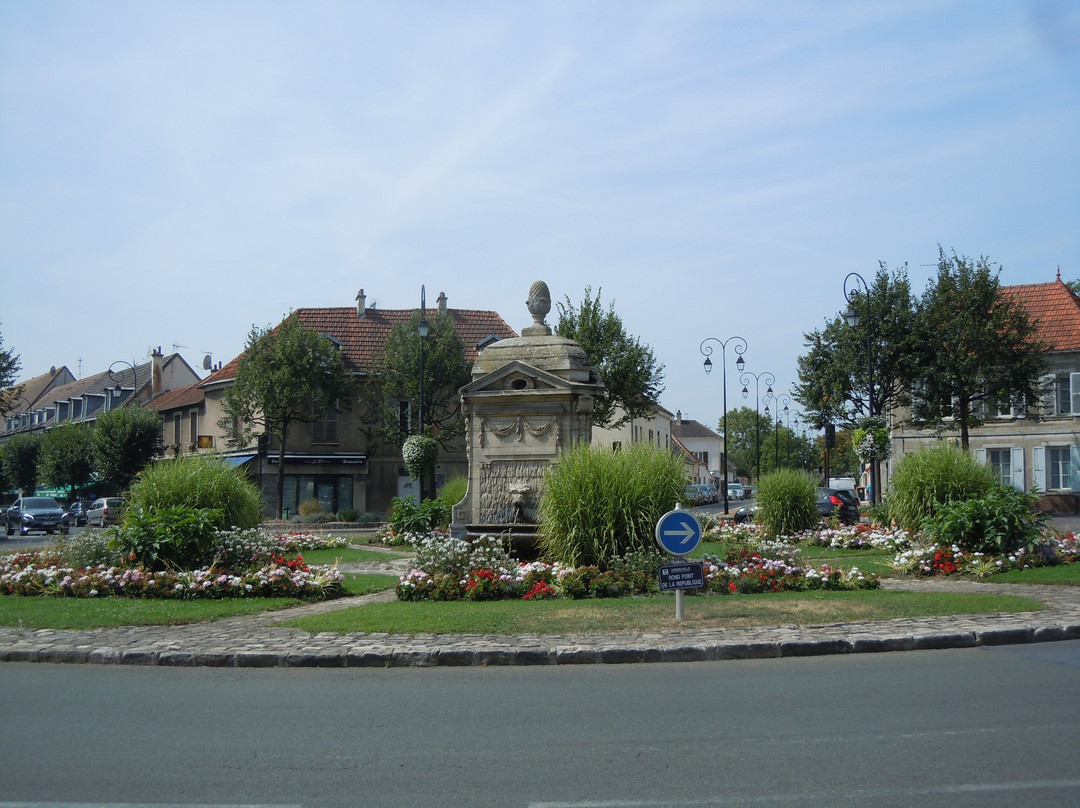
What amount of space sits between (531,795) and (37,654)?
686cm

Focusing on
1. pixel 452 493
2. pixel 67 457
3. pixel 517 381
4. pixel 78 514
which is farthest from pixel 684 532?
pixel 67 457

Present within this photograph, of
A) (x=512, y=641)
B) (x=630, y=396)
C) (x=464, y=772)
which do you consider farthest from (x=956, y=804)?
(x=630, y=396)

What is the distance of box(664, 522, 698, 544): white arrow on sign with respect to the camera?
10.9 m

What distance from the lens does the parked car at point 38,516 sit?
39844 mm

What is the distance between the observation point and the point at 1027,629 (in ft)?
32.1

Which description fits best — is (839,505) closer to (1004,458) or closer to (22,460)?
(1004,458)

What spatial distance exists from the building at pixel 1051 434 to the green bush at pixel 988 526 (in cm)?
2537

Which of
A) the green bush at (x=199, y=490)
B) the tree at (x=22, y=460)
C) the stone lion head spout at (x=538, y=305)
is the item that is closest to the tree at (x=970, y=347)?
the stone lion head spout at (x=538, y=305)

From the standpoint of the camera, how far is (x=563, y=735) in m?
6.39

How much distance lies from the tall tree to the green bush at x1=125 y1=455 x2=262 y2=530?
2411cm

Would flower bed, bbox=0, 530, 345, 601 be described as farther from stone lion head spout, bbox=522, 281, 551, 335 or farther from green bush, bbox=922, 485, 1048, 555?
green bush, bbox=922, 485, 1048, 555

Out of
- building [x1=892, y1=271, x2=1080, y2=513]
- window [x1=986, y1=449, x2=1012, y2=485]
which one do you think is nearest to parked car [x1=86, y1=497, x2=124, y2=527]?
building [x1=892, y1=271, x2=1080, y2=513]

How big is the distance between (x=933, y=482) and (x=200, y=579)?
43.6 feet

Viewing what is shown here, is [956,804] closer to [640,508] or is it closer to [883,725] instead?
[883,725]
